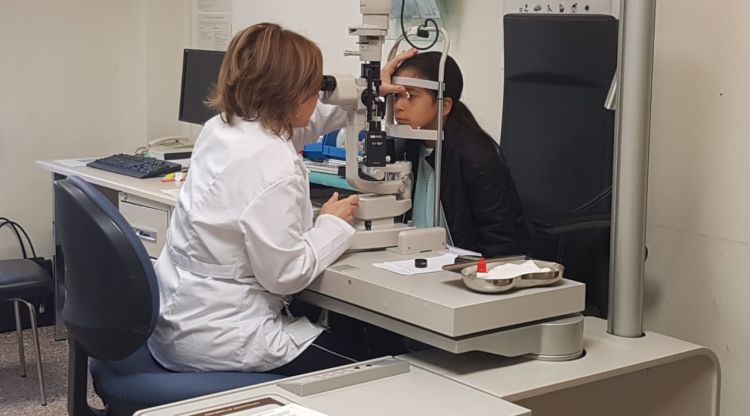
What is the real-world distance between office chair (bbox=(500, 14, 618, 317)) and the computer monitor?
1.61m

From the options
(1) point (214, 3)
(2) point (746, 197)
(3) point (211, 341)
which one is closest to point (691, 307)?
(2) point (746, 197)

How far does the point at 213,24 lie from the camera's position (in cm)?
432

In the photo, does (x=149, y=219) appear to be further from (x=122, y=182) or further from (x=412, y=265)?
(x=412, y=265)

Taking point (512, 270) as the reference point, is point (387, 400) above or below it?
below

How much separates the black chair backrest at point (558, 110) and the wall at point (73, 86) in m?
2.30

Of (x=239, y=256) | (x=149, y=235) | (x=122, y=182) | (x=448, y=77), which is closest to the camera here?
(x=239, y=256)

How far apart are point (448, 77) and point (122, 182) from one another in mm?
1527

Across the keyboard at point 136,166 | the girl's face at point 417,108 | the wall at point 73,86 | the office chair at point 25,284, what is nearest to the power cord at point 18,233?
the wall at point 73,86

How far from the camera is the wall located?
4203 mm

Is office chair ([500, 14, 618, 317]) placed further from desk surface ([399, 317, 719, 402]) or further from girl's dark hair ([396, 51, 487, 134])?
desk surface ([399, 317, 719, 402])

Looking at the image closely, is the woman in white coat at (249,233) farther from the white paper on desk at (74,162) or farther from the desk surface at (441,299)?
the white paper on desk at (74,162)

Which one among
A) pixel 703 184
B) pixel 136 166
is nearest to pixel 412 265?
pixel 703 184

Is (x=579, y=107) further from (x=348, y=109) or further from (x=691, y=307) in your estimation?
(x=348, y=109)

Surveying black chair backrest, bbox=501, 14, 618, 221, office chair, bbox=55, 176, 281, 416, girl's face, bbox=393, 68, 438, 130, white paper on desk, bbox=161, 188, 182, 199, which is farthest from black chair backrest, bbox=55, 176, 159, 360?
white paper on desk, bbox=161, 188, 182, 199
